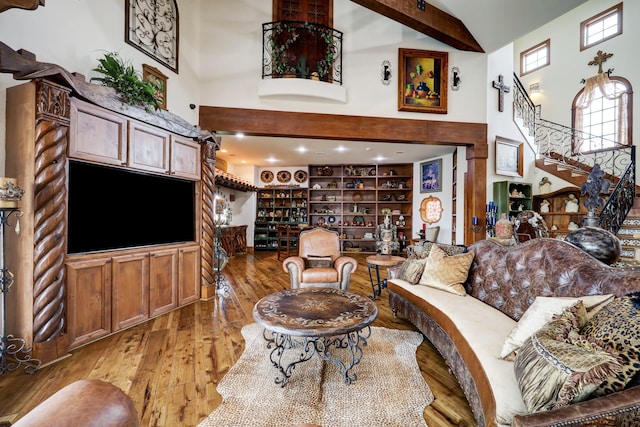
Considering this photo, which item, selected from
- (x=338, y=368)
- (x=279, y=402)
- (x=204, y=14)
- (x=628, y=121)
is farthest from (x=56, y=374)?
(x=628, y=121)

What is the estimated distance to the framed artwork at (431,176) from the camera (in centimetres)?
696

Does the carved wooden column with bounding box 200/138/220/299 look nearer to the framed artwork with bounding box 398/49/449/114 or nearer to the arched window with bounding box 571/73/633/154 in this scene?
the framed artwork with bounding box 398/49/449/114

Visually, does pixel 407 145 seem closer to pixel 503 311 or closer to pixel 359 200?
pixel 359 200

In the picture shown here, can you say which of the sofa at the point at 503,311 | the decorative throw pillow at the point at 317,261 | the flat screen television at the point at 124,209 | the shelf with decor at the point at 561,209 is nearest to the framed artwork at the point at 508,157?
the shelf with decor at the point at 561,209

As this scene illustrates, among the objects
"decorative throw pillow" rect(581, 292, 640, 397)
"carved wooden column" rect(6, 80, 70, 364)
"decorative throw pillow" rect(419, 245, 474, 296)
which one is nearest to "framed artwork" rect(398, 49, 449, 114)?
"decorative throw pillow" rect(419, 245, 474, 296)

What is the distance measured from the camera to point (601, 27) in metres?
7.09

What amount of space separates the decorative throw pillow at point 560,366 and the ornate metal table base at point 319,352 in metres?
0.97

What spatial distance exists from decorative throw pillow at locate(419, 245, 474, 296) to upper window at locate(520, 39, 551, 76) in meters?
9.01

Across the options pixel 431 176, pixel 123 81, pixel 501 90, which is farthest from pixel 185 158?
pixel 431 176

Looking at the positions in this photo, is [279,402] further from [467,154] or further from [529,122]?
[529,122]

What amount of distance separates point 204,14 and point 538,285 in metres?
5.52

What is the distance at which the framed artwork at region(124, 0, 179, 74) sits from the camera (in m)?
3.35

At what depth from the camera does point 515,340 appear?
1.47 meters

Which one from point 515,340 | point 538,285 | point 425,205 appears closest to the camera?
point 515,340
